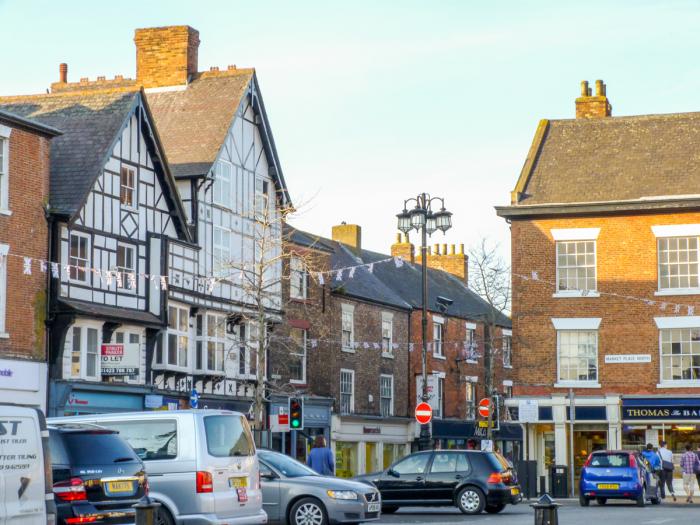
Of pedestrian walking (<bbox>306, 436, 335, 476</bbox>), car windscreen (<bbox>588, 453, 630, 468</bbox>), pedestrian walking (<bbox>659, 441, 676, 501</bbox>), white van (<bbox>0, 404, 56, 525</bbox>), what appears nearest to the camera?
white van (<bbox>0, 404, 56, 525</bbox>)

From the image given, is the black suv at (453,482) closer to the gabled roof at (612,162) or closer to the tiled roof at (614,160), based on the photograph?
the gabled roof at (612,162)

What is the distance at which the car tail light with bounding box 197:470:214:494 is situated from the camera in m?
16.9

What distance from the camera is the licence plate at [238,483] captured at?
17359 millimetres

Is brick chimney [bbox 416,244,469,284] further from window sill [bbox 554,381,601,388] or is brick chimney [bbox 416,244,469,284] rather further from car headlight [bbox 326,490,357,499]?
car headlight [bbox 326,490,357,499]

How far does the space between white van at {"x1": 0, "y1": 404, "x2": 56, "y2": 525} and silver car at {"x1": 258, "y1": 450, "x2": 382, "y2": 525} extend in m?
7.77

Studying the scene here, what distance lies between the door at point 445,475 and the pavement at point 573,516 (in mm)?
465

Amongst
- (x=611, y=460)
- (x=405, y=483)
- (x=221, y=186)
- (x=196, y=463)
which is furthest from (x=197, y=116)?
(x=196, y=463)

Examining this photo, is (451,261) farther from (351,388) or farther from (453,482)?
(453,482)

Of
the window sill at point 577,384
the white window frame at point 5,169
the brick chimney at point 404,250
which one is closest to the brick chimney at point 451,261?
the brick chimney at point 404,250

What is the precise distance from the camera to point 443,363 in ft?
189

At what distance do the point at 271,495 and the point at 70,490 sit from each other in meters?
5.94

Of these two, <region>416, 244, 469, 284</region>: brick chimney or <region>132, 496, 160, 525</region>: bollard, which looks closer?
<region>132, 496, 160, 525</region>: bollard

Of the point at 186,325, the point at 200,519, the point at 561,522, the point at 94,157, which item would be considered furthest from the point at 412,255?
the point at 200,519

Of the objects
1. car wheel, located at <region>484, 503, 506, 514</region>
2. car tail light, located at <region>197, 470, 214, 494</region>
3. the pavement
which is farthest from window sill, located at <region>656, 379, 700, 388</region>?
car tail light, located at <region>197, 470, 214, 494</region>
